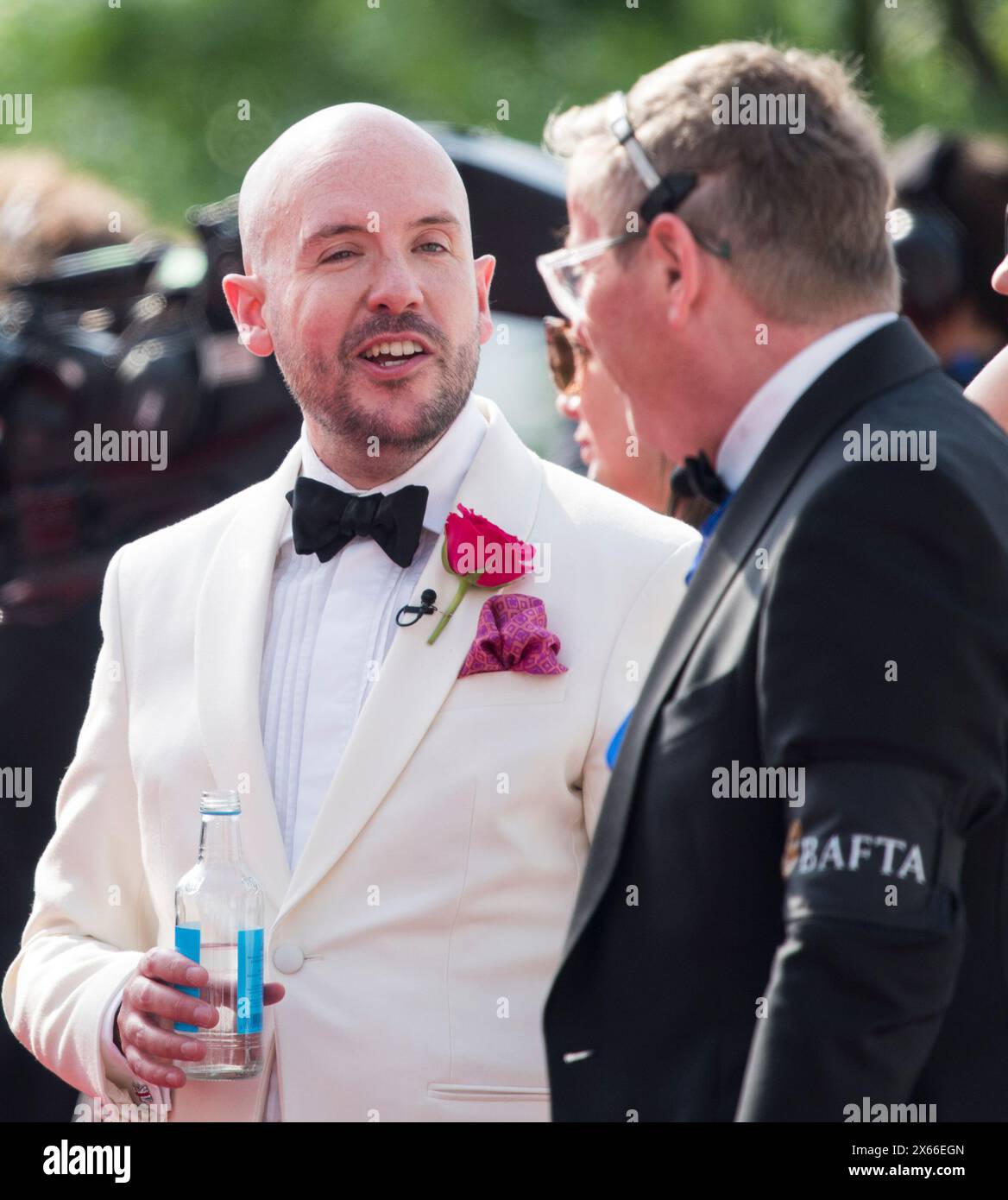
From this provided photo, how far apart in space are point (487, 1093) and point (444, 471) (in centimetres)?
93

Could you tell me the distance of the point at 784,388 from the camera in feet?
6.35

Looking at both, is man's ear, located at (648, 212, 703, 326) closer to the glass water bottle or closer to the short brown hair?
the short brown hair

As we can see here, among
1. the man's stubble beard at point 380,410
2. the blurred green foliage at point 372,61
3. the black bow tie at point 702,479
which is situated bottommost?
the black bow tie at point 702,479

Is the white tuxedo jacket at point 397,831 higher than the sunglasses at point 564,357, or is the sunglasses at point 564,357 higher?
the sunglasses at point 564,357

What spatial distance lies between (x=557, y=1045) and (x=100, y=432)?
345cm

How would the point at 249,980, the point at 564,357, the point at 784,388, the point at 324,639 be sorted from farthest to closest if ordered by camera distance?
the point at 564,357
the point at 324,639
the point at 249,980
the point at 784,388

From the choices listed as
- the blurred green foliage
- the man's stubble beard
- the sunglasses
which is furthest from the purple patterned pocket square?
the blurred green foliage

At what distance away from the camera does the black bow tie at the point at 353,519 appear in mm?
2676

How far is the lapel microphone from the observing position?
8.52ft

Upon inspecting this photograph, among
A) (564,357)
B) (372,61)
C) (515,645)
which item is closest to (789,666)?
(515,645)

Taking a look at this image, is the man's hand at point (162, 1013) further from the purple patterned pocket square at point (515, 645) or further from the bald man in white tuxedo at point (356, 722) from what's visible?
Answer: the purple patterned pocket square at point (515, 645)

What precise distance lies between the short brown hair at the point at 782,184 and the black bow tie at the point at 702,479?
185 mm

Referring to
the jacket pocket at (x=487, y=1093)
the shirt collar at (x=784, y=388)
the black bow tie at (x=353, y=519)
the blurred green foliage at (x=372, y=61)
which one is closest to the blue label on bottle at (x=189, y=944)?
the jacket pocket at (x=487, y=1093)

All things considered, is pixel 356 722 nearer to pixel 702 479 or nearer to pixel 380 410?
pixel 380 410
